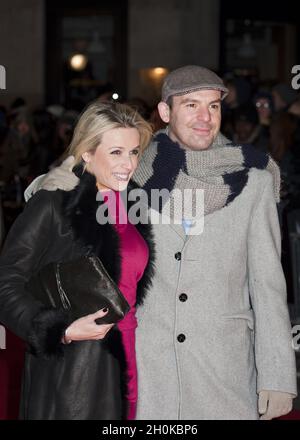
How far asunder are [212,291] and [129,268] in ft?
1.21

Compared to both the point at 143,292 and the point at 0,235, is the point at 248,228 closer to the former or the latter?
the point at 143,292

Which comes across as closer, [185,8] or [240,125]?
[240,125]

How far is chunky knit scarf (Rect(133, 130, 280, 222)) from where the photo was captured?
412 centimetres

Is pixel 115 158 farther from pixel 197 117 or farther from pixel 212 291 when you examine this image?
pixel 212 291

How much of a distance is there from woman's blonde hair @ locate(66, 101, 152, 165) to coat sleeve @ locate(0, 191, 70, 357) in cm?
33

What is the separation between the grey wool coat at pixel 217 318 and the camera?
4.02 meters

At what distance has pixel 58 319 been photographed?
3773 millimetres

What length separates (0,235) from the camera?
7.74 metres

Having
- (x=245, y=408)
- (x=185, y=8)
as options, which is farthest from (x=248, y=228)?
(x=185, y=8)

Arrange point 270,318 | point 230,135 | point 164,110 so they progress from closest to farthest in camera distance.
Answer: point 270,318
point 164,110
point 230,135

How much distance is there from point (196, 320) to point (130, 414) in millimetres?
465

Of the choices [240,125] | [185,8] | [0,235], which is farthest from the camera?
[185,8]

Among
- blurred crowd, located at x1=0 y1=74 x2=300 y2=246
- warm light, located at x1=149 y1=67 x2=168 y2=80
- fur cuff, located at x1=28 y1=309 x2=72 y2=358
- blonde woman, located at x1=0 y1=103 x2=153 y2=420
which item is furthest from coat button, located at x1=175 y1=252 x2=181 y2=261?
warm light, located at x1=149 y1=67 x2=168 y2=80

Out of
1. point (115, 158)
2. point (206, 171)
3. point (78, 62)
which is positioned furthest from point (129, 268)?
point (78, 62)
